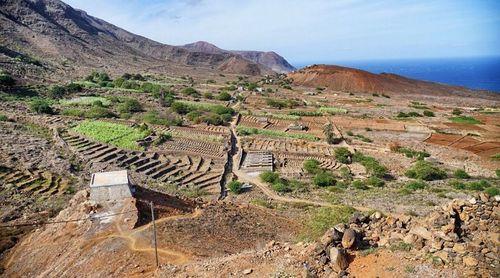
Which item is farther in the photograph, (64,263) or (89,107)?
(89,107)

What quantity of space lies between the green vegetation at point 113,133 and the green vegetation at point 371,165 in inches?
629

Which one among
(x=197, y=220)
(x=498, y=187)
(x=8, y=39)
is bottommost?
(x=498, y=187)

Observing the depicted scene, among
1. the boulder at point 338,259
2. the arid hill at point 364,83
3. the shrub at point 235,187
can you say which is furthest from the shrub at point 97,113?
the arid hill at point 364,83

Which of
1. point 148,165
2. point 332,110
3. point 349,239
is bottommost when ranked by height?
point 332,110

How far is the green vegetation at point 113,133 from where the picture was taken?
26.7 meters

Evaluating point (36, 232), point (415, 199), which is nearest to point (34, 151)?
point (36, 232)

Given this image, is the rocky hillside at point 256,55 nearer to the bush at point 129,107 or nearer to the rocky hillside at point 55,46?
the rocky hillside at point 55,46

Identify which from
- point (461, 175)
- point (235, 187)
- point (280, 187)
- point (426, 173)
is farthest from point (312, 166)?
point (461, 175)

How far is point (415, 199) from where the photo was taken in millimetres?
20828

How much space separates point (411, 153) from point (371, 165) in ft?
20.9

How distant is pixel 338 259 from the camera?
9.33 metres

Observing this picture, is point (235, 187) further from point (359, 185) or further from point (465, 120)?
Answer: point (465, 120)

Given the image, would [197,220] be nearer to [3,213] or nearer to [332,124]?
[3,213]

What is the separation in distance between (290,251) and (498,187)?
17790mm
